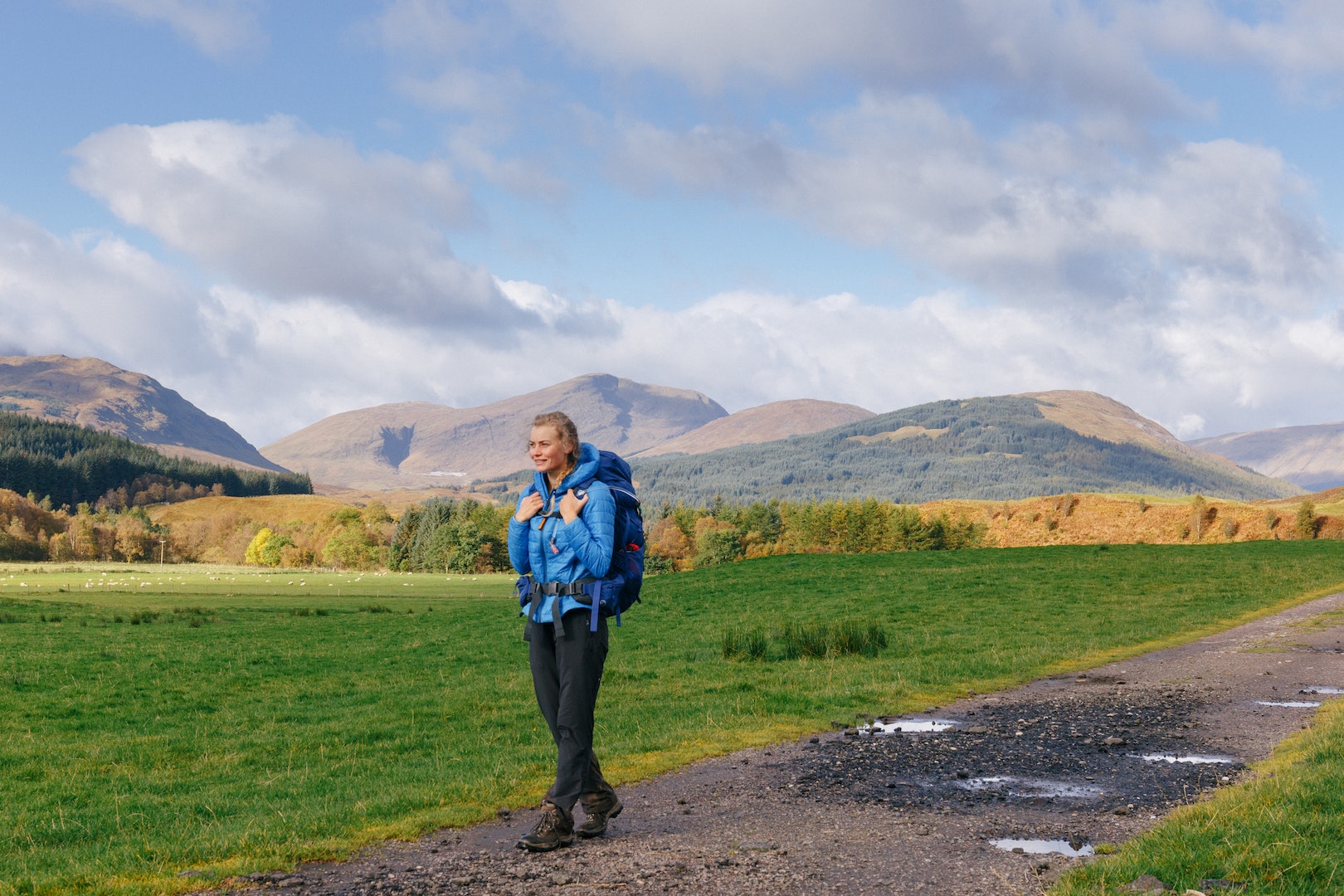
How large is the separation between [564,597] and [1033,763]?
634cm

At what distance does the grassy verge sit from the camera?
6.28 meters

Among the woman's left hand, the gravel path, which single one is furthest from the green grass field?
the woman's left hand

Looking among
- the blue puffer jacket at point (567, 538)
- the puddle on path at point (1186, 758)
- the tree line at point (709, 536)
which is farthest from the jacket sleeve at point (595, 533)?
the tree line at point (709, 536)

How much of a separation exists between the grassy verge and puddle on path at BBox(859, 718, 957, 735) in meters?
4.82

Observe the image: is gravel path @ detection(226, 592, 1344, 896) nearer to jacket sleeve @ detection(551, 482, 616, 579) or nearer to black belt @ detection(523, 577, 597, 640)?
black belt @ detection(523, 577, 597, 640)

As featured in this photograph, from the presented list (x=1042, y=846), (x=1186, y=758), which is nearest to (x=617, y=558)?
(x=1042, y=846)

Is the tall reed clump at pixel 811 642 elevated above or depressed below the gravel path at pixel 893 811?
below

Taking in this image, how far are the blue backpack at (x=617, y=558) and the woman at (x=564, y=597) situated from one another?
→ 43 mm

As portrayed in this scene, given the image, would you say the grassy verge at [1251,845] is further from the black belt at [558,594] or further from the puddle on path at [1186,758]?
the black belt at [558,594]

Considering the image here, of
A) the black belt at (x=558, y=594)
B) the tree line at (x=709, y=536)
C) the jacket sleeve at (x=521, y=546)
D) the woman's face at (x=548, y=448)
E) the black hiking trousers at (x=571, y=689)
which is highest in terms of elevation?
the woman's face at (x=548, y=448)

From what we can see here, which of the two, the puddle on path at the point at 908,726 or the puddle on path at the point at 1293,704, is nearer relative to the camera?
the puddle on path at the point at 908,726

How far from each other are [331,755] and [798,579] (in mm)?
37378

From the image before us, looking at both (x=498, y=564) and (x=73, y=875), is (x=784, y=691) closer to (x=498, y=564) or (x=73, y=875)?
(x=73, y=875)

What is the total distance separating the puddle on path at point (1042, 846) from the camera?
7473mm
